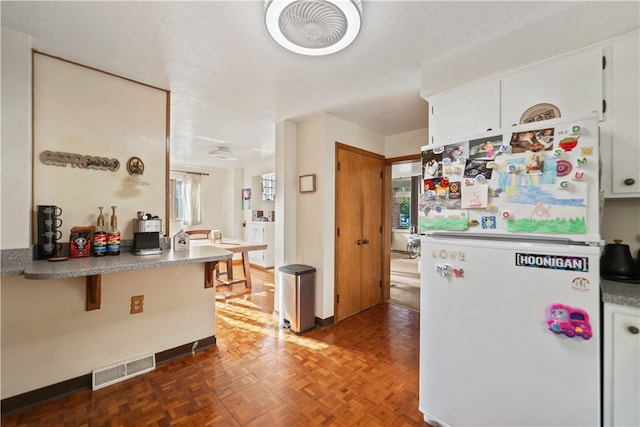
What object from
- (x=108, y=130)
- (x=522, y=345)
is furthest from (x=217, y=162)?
(x=522, y=345)

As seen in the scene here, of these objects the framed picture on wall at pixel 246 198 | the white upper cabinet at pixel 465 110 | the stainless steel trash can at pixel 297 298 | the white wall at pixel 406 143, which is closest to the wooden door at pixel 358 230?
the white wall at pixel 406 143

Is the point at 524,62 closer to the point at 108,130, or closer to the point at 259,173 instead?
the point at 108,130

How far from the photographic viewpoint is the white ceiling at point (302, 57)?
56.9 inches

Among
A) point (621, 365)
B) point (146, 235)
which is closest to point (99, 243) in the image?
point (146, 235)

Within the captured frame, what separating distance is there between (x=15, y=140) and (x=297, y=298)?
2463 millimetres

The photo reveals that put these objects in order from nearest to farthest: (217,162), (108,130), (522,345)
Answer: (522,345) < (108,130) < (217,162)

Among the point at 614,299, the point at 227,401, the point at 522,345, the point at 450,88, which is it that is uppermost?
the point at 450,88

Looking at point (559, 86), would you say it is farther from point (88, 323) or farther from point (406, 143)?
point (88, 323)

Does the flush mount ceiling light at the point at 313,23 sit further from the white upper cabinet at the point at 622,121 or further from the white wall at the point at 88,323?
the white wall at the point at 88,323

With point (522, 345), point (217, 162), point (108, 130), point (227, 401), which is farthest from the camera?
point (217, 162)

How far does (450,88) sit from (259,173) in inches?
200

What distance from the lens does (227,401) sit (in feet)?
5.96

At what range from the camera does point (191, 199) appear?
6441 millimetres

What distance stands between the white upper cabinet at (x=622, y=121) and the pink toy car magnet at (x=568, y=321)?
71 centimetres
